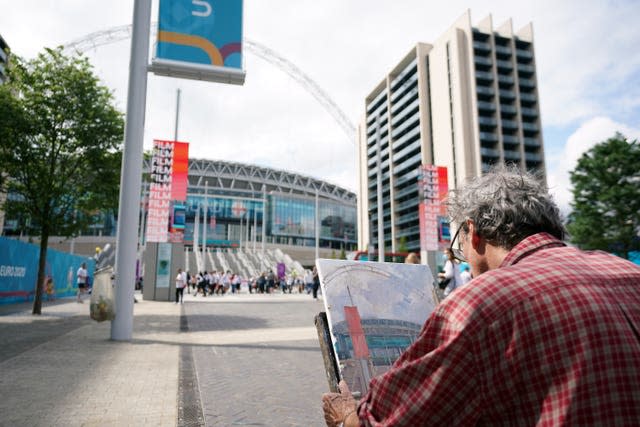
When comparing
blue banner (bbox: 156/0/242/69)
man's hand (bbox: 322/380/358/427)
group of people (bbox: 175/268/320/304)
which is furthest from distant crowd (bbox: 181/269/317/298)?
man's hand (bbox: 322/380/358/427)

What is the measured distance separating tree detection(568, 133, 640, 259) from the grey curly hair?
36.3 metres

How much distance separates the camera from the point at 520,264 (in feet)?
4.20

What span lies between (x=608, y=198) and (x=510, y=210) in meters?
39.3

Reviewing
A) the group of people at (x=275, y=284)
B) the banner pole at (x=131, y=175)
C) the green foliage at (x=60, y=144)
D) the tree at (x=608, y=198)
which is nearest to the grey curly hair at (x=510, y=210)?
the banner pole at (x=131, y=175)

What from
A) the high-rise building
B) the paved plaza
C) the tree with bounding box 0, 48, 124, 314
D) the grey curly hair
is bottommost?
the paved plaza

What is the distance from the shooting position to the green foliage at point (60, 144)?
Answer: 12.2 meters

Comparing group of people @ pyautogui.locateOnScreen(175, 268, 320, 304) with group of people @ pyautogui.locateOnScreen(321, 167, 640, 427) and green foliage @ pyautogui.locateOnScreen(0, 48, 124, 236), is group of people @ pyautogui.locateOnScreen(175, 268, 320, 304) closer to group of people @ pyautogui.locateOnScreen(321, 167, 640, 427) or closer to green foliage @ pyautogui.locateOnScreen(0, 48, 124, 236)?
green foliage @ pyautogui.locateOnScreen(0, 48, 124, 236)

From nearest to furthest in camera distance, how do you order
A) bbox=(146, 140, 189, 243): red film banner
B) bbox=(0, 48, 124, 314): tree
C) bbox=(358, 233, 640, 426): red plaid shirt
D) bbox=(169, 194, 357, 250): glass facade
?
1. bbox=(358, 233, 640, 426): red plaid shirt
2. bbox=(0, 48, 124, 314): tree
3. bbox=(146, 140, 189, 243): red film banner
4. bbox=(169, 194, 357, 250): glass facade

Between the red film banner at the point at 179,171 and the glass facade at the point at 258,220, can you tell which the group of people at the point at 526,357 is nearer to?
the red film banner at the point at 179,171

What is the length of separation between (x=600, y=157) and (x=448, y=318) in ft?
135

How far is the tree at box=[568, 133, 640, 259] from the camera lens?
33844 mm

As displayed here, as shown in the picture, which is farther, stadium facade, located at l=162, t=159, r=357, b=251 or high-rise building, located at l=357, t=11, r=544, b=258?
stadium facade, located at l=162, t=159, r=357, b=251

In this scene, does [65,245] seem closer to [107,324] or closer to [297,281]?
[297,281]

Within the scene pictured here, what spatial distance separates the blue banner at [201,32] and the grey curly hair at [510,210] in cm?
868
